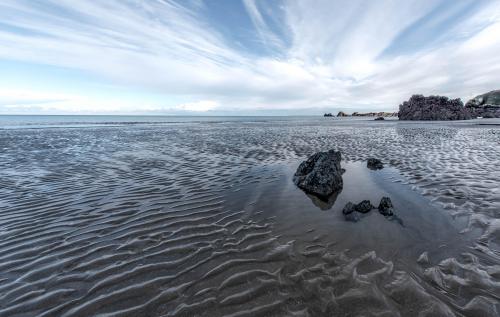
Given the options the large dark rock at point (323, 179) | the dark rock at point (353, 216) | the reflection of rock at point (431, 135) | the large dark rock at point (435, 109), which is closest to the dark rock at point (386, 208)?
the dark rock at point (353, 216)

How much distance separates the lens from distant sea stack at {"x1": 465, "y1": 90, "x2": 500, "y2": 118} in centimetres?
9131

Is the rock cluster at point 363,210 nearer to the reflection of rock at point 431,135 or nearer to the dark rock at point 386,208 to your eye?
the dark rock at point 386,208

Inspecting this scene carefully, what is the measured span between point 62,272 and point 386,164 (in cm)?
1584

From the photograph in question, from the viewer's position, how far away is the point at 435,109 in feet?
261

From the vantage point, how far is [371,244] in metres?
5.65

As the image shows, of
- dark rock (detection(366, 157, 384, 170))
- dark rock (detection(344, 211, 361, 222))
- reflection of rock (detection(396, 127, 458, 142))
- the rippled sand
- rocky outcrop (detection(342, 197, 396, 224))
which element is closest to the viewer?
the rippled sand

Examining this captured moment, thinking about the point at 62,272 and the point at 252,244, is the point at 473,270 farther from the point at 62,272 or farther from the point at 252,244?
the point at 62,272

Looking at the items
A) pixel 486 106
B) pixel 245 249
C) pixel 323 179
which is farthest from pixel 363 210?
pixel 486 106

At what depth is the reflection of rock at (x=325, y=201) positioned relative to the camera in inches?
322

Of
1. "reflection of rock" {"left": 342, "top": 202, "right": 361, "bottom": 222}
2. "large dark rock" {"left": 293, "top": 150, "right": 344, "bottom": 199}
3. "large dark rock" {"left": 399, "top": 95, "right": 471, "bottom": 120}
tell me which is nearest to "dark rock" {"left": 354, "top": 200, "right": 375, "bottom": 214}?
"reflection of rock" {"left": 342, "top": 202, "right": 361, "bottom": 222}

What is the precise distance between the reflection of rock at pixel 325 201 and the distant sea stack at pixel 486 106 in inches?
4533

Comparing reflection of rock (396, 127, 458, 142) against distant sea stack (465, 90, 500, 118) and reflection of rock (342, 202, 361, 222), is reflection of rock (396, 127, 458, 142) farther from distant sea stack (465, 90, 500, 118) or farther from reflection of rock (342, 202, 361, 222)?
distant sea stack (465, 90, 500, 118)

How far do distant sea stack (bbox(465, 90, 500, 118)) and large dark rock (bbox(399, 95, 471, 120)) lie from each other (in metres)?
15.1

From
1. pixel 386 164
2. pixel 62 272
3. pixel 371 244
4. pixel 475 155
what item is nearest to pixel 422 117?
pixel 475 155
